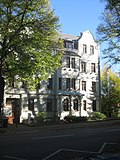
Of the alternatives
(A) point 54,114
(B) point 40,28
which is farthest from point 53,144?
(A) point 54,114

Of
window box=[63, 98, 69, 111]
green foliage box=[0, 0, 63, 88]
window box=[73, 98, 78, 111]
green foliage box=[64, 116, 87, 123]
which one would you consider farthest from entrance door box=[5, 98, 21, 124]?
window box=[73, 98, 78, 111]

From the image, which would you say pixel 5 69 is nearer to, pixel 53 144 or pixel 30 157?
pixel 53 144

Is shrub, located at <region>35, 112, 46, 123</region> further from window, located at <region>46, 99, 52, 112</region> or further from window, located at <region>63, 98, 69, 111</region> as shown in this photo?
window, located at <region>63, 98, 69, 111</region>

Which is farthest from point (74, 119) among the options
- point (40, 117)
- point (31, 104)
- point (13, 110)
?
point (13, 110)

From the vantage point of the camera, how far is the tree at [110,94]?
4891 centimetres

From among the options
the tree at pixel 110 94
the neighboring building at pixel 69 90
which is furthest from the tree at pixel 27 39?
the tree at pixel 110 94

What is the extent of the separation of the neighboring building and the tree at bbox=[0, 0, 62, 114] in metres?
9.24

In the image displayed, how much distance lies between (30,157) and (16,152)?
1336 millimetres

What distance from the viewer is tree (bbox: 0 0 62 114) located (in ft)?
79.6

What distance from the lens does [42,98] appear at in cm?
3731

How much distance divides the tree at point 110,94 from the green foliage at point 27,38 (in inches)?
967

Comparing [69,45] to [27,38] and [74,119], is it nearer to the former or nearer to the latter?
[74,119]

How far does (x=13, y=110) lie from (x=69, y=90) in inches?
391

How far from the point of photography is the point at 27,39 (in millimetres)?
24578
